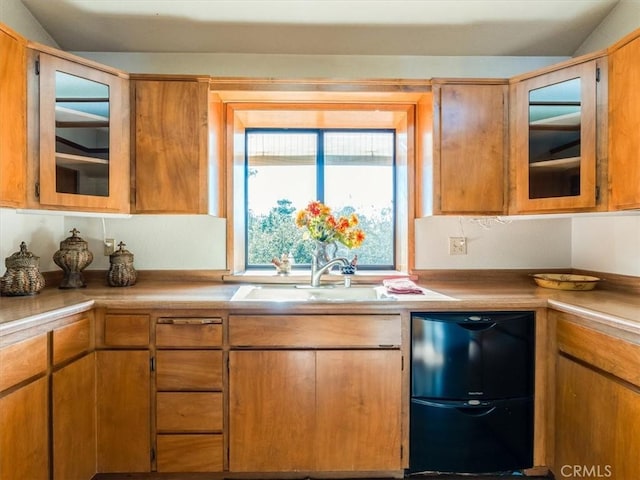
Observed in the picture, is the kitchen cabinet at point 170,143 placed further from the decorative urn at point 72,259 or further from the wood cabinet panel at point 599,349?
the wood cabinet panel at point 599,349

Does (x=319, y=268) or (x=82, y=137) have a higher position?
(x=82, y=137)

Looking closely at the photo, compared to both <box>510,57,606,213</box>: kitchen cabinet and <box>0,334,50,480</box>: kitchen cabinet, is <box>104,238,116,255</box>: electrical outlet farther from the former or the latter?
<box>510,57,606,213</box>: kitchen cabinet

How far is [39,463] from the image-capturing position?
1305mm

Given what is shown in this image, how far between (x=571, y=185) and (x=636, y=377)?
3.10ft

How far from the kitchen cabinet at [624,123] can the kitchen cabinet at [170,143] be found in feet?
6.62

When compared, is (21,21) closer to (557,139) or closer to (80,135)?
(80,135)

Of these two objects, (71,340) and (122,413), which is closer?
(71,340)

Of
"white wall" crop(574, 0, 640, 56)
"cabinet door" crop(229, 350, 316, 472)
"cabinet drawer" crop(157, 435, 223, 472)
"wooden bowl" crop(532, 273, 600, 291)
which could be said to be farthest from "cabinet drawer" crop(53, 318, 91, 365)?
"white wall" crop(574, 0, 640, 56)

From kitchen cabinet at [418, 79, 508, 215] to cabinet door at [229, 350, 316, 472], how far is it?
1.17 m

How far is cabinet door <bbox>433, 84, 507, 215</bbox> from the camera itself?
6.21 feet

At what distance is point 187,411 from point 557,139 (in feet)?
7.52

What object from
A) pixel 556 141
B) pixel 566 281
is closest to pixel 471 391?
pixel 566 281

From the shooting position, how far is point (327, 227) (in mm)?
2035

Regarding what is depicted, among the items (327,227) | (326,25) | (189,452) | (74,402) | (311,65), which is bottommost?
(189,452)
